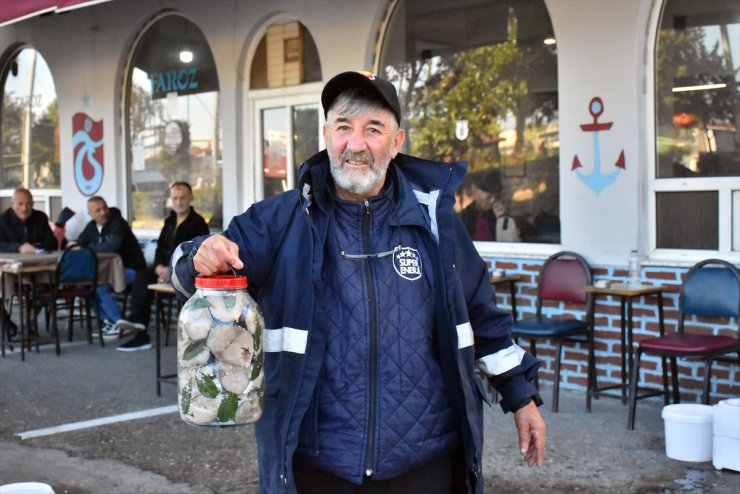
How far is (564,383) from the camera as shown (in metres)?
7.44

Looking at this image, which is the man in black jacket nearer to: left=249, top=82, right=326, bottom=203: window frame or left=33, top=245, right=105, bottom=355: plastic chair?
left=33, top=245, right=105, bottom=355: plastic chair

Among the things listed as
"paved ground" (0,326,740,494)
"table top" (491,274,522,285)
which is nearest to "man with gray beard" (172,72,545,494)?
"paved ground" (0,326,740,494)

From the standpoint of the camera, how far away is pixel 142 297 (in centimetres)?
992

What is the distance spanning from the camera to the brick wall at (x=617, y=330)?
6562 mm

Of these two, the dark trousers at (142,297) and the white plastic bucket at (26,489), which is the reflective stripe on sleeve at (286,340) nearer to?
the white plastic bucket at (26,489)

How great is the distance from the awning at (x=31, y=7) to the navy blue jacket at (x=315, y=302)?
634 centimetres

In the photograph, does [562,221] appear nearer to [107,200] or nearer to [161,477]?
[161,477]

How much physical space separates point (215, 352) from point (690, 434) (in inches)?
151

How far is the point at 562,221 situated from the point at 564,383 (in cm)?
124

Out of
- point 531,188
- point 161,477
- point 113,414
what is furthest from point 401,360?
point 531,188

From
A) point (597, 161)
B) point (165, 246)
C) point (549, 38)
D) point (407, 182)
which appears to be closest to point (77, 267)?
point (165, 246)

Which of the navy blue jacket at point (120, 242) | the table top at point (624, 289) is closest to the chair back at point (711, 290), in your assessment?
the table top at point (624, 289)

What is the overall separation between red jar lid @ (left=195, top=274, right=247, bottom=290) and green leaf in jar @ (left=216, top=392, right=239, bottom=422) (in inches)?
10.7

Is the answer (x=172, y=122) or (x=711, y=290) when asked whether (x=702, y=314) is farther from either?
(x=172, y=122)
